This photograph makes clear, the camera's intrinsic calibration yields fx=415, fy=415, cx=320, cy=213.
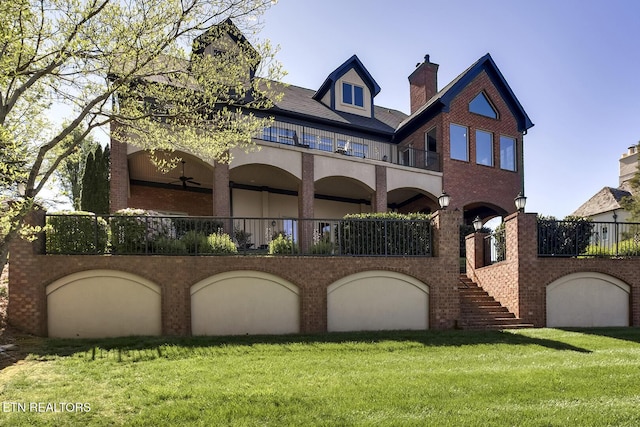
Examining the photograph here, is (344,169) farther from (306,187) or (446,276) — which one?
(446,276)

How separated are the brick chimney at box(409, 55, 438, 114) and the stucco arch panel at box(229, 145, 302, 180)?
29.9ft

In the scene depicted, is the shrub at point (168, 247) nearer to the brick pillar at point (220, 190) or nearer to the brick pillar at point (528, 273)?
the brick pillar at point (220, 190)

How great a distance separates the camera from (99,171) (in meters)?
14.8

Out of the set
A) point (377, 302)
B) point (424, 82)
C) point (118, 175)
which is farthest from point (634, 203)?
point (118, 175)

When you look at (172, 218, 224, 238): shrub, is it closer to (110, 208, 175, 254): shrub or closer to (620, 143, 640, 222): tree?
(110, 208, 175, 254): shrub

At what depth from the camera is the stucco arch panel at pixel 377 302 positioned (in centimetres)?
1013

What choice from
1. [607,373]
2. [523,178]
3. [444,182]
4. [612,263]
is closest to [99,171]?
[444,182]

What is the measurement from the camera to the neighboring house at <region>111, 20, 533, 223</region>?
15656 millimetres

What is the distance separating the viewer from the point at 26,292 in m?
8.80

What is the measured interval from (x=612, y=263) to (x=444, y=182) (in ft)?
24.4

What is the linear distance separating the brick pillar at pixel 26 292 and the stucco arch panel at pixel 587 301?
40.5ft

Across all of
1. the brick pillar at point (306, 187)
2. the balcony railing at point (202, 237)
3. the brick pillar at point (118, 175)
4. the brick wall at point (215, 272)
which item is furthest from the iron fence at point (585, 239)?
the brick pillar at point (118, 175)

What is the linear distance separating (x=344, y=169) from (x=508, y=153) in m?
9.00

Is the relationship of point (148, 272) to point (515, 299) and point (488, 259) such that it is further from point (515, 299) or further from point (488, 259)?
point (488, 259)
